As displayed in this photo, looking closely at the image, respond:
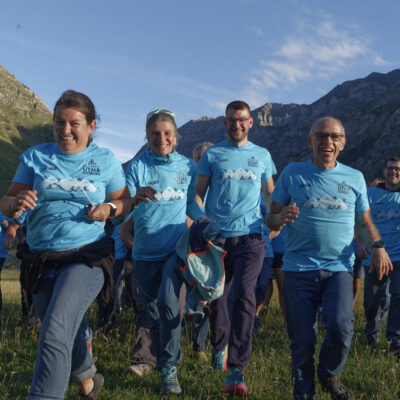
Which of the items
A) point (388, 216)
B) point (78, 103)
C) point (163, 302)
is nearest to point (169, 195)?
point (163, 302)

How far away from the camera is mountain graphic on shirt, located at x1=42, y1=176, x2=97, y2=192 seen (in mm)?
3805

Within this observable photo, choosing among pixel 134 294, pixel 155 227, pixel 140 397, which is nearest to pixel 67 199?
pixel 155 227

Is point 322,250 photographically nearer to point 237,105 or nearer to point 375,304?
point 237,105

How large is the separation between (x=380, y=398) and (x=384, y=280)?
3.27 m

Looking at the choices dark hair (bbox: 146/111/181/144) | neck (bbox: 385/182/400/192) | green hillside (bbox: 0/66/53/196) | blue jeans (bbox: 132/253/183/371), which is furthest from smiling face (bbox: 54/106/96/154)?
green hillside (bbox: 0/66/53/196)

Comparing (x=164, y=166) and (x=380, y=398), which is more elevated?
(x=164, y=166)

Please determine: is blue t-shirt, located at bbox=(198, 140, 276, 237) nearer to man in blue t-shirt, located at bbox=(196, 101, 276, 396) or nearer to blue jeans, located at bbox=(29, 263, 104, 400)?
man in blue t-shirt, located at bbox=(196, 101, 276, 396)

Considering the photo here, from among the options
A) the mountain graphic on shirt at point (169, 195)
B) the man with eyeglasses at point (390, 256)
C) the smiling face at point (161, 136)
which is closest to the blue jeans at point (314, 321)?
the mountain graphic on shirt at point (169, 195)

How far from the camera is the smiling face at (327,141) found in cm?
464

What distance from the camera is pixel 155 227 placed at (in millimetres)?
5105

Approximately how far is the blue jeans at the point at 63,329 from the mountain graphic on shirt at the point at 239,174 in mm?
2306

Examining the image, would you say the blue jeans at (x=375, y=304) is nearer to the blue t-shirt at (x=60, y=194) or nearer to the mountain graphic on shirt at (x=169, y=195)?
the mountain graphic on shirt at (x=169, y=195)

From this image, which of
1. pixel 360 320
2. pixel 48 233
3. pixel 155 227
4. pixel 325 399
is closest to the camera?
pixel 48 233

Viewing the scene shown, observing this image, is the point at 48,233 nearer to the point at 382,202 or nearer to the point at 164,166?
the point at 164,166
